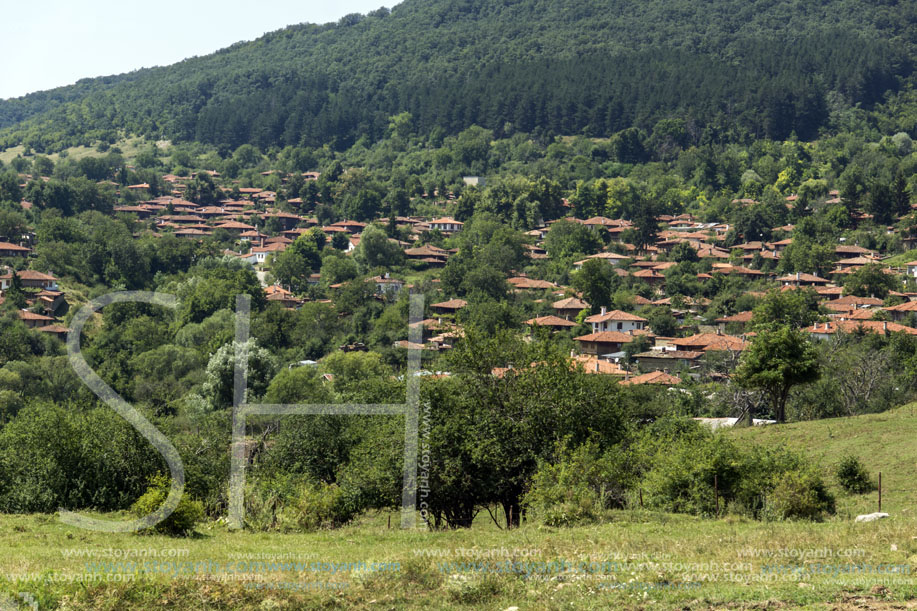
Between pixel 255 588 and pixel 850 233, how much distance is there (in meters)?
77.0

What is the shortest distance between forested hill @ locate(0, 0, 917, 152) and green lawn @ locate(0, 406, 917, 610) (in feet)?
373

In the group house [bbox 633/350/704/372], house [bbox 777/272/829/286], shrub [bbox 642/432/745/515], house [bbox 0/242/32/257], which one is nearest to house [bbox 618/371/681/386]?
house [bbox 633/350/704/372]

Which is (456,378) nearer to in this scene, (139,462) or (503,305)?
(139,462)

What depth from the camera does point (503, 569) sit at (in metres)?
11.7

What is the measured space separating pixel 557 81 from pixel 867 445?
4951 inches

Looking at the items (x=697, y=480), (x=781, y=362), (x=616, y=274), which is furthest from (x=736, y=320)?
(x=697, y=480)

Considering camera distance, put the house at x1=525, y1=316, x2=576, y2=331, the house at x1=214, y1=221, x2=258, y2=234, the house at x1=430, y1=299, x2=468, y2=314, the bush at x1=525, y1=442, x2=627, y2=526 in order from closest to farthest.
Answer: the bush at x1=525, y1=442, x2=627, y2=526 → the house at x1=525, y1=316, x2=576, y2=331 → the house at x1=430, y1=299, x2=468, y2=314 → the house at x1=214, y1=221, x2=258, y2=234

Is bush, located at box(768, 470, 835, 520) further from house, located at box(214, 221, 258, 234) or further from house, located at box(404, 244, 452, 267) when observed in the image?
house, located at box(214, 221, 258, 234)

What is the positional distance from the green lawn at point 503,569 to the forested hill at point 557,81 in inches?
4477

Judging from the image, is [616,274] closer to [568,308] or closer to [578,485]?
[568,308]

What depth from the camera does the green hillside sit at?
16922 millimetres

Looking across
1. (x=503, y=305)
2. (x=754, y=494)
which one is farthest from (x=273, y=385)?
(x=754, y=494)

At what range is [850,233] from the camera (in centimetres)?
7981

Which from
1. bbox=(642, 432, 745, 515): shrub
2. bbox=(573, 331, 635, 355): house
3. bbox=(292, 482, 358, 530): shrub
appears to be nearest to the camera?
bbox=(642, 432, 745, 515): shrub
